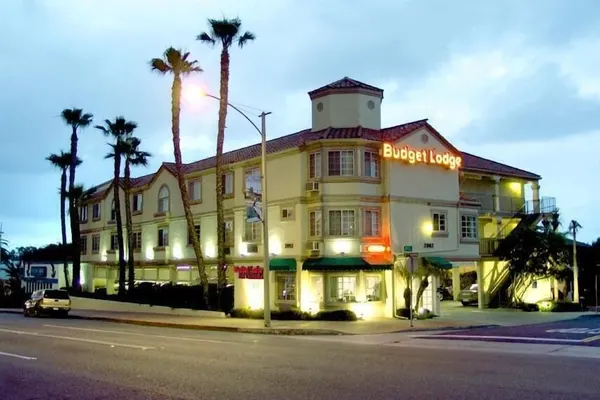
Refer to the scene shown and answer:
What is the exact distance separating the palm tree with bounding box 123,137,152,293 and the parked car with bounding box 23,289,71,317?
6747mm

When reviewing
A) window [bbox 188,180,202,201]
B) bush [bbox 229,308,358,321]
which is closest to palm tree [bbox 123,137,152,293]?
window [bbox 188,180,202,201]

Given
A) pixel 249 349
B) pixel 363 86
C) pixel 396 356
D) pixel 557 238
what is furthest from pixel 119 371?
pixel 557 238

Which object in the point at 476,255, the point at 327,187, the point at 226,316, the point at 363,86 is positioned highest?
the point at 363,86

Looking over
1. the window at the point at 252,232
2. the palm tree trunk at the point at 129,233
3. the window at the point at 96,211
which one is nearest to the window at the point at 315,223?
the window at the point at 252,232

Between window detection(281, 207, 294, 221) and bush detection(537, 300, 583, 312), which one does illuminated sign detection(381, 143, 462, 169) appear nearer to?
window detection(281, 207, 294, 221)

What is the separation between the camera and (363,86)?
3409cm

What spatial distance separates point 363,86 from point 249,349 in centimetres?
1995

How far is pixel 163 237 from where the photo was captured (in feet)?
147

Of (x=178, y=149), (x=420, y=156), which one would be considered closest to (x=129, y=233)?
(x=178, y=149)

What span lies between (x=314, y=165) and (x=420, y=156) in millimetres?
5346

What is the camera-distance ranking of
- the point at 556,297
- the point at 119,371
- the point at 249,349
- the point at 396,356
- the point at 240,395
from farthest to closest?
the point at 556,297
the point at 249,349
the point at 396,356
the point at 119,371
the point at 240,395

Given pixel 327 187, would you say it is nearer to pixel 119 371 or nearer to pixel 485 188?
pixel 485 188

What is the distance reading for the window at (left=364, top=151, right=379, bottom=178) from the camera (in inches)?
1251

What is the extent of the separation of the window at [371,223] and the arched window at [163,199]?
17.0 meters
